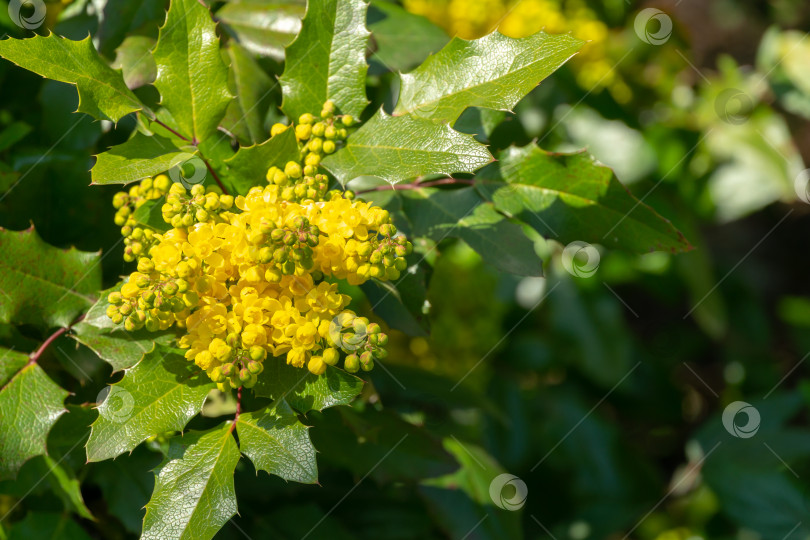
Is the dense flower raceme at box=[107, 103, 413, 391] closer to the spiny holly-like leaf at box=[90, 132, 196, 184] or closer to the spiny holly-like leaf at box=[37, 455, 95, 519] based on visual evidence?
the spiny holly-like leaf at box=[90, 132, 196, 184]

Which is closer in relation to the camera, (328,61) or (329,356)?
(329,356)

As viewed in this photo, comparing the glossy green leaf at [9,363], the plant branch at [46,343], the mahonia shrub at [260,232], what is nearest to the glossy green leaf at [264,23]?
the mahonia shrub at [260,232]

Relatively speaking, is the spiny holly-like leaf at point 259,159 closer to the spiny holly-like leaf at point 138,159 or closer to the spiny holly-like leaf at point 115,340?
the spiny holly-like leaf at point 138,159

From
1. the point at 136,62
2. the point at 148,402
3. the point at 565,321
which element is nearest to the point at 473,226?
the point at 148,402

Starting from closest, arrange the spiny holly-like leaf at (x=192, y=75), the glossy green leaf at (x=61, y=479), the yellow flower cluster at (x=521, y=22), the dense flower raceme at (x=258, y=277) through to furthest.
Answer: the dense flower raceme at (x=258, y=277), the spiny holly-like leaf at (x=192, y=75), the glossy green leaf at (x=61, y=479), the yellow flower cluster at (x=521, y=22)

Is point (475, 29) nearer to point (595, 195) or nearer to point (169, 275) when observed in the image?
point (595, 195)

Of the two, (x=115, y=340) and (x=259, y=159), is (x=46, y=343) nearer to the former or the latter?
(x=115, y=340)
